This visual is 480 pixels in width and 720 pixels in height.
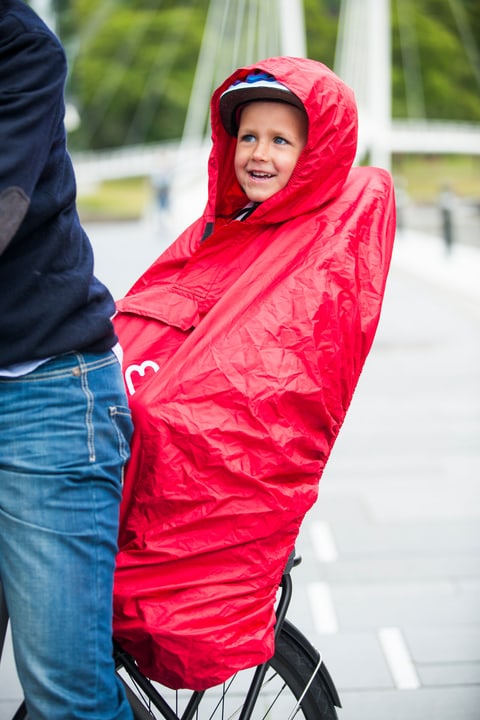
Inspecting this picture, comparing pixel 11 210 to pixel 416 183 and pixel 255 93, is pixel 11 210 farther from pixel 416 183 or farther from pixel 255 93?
pixel 416 183

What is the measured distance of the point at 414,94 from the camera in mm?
62406

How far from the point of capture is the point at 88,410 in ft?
5.51

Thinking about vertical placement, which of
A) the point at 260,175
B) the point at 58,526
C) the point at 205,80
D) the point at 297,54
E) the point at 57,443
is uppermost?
the point at 260,175

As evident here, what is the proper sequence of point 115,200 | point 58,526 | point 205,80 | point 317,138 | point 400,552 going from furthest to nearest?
1. point 205,80
2. point 115,200
3. point 400,552
4. point 317,138
5. point 58,526

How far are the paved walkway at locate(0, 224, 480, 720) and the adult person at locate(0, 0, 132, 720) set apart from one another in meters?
1.55

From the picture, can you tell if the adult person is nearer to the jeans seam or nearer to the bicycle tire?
the jeans seam

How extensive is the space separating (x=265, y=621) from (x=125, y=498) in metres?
0.33

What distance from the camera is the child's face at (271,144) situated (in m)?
2.04

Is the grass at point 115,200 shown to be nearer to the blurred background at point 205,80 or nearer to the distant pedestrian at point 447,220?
the blurred background at point 205,80

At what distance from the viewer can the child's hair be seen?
197 cm

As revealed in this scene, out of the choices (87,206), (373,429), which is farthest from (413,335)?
(87,206)

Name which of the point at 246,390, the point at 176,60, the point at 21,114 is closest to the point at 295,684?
the point at 246,390

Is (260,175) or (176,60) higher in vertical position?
(260,175)

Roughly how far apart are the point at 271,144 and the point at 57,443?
0.76 metres
